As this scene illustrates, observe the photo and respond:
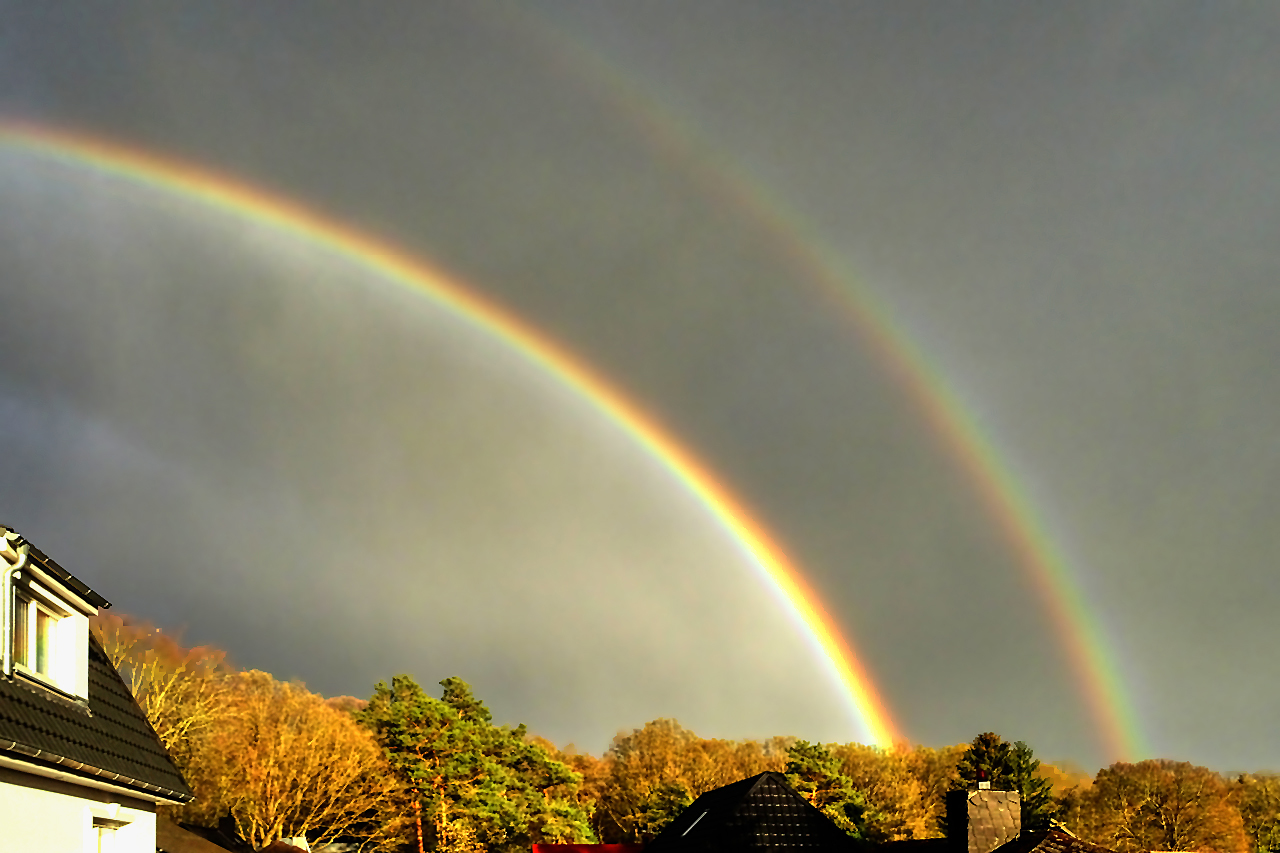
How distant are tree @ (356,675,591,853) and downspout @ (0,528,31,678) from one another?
55.3 meters

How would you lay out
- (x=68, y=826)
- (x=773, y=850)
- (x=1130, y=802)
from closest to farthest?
(x=68, y=826)
(x=773, y=850)
(x=1130, y=802)

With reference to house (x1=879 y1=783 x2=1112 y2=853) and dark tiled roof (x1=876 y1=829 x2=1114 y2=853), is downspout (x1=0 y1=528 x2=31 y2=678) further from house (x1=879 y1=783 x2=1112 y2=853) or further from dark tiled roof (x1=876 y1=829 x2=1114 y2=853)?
house (x1=879 y1=783 x2=1112 y2=853)

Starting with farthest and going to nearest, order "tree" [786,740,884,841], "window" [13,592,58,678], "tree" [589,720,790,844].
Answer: "tree" [589,720,790,844] → "tree" [786,740,884,841] → "window" [13,592,58,678]

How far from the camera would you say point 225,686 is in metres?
71.8

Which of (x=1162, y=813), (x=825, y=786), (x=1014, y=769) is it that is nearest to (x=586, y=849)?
(x=825, y=786)

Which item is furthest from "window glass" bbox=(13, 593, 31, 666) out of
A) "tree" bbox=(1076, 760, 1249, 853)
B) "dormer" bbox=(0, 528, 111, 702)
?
"tree" bbox=(1076, 760, 1249, 853)

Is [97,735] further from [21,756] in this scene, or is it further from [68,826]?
[21,756]

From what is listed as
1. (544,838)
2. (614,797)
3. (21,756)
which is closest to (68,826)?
(21,756)

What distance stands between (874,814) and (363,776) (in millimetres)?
33262

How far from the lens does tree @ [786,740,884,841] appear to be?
68.9 meters

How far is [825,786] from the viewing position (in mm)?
71500

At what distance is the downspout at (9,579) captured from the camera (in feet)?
41.8

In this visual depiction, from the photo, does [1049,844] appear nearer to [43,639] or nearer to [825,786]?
[43,639]

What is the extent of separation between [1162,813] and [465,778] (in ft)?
182
